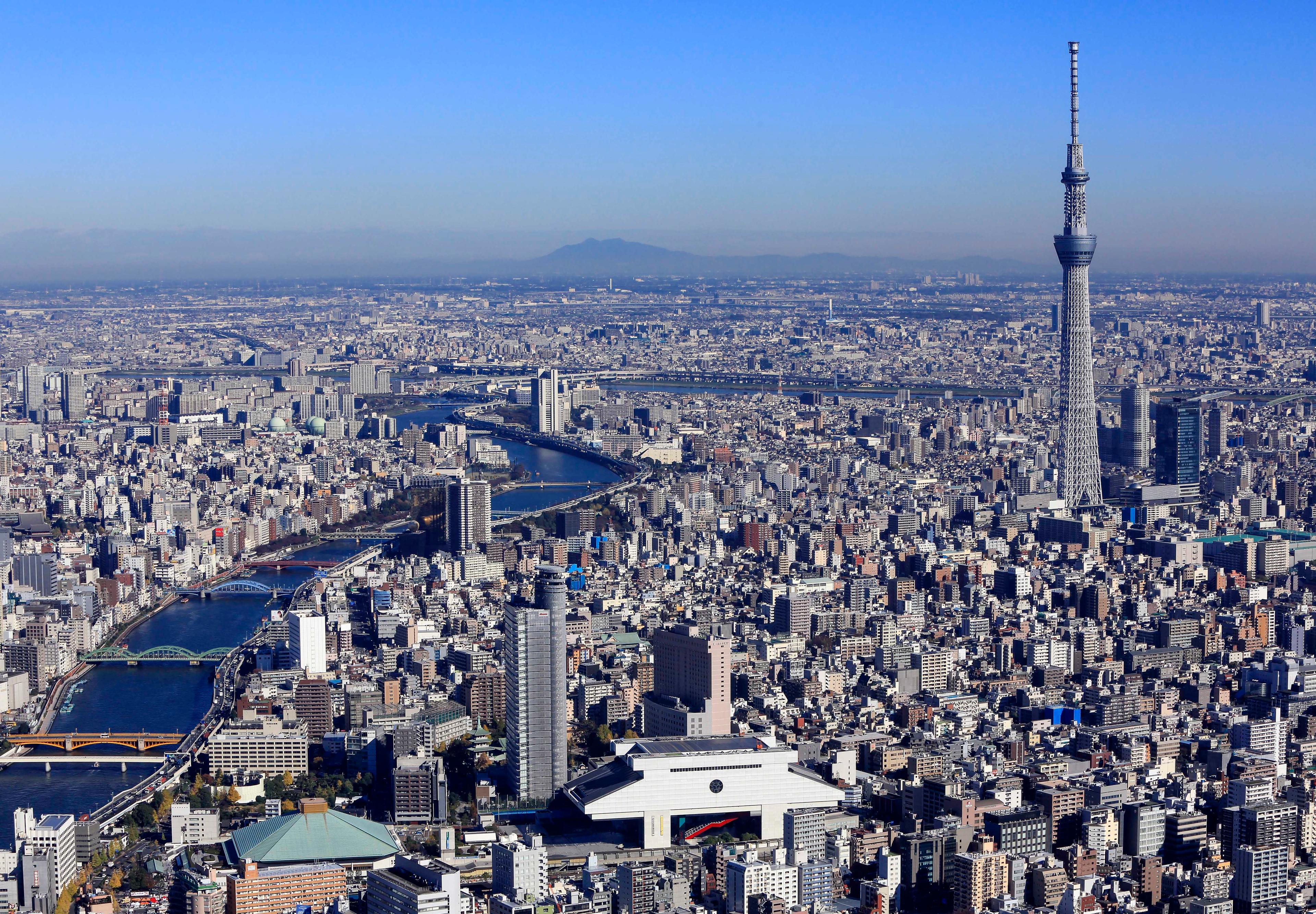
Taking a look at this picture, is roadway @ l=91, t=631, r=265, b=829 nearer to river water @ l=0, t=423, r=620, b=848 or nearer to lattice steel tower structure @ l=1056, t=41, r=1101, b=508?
river water @ l=0, t=423, r=620, b=848

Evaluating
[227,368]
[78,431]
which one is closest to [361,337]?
[227,368]

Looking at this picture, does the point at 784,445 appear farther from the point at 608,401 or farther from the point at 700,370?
the point at 700,370

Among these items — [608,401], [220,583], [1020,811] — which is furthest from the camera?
[608,401]

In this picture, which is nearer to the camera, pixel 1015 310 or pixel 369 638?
pixel 369 638

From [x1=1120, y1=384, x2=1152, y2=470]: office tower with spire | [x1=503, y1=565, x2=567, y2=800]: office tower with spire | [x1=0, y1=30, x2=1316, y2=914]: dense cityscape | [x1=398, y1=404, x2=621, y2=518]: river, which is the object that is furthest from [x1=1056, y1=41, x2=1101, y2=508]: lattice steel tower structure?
[x1=503, y1=565, x2=567, y2=800]: office tower with spire

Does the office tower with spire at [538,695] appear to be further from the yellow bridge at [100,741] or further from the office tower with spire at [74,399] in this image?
the office tower with spire at [74,399]

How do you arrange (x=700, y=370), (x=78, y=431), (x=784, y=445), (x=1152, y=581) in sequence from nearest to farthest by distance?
(x=1152, y=581), (x=784, y=445), (x=78, y=431), (x=700, y=370)
